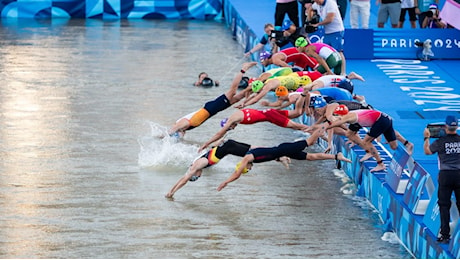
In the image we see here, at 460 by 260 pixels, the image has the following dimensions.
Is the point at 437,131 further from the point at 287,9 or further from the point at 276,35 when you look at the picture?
the point at 287,9

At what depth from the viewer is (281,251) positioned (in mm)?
13547

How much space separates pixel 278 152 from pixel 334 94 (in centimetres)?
301

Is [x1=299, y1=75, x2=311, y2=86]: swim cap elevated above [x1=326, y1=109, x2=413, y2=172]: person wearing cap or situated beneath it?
situated beneath

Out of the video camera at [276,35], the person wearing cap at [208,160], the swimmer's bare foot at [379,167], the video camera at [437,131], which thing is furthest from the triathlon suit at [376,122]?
the video camera at [276,35]

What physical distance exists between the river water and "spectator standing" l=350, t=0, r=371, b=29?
3.18 meters

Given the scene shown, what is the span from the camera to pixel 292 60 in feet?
70.0

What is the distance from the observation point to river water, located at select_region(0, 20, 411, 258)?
1381cm

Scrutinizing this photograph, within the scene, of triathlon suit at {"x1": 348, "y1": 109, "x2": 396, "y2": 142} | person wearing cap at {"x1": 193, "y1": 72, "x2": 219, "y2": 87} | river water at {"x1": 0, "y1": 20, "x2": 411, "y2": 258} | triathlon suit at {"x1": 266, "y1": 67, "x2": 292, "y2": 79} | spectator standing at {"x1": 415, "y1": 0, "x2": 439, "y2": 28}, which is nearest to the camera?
river water at {"x1": 0, "y1": 20, "x2": 411, "y2": 258}

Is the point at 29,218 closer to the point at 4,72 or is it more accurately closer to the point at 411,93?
the point at 411,93

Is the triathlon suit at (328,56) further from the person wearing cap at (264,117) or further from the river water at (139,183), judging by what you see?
the person wearing cap at (264,117)

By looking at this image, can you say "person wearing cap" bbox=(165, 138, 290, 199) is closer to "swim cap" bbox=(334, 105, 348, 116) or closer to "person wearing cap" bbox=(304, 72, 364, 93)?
"swim cap" bbox=(334, 105, 348, 116)

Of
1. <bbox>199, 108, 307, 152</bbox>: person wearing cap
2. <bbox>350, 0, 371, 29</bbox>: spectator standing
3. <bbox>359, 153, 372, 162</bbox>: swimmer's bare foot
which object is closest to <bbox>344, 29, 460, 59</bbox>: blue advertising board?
<bbox>350, 0, 371, 29</bbox>: spectator standing

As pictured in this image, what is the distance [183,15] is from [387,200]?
2051 centimetres

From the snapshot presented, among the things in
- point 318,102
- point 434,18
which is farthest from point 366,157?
point 434,18
